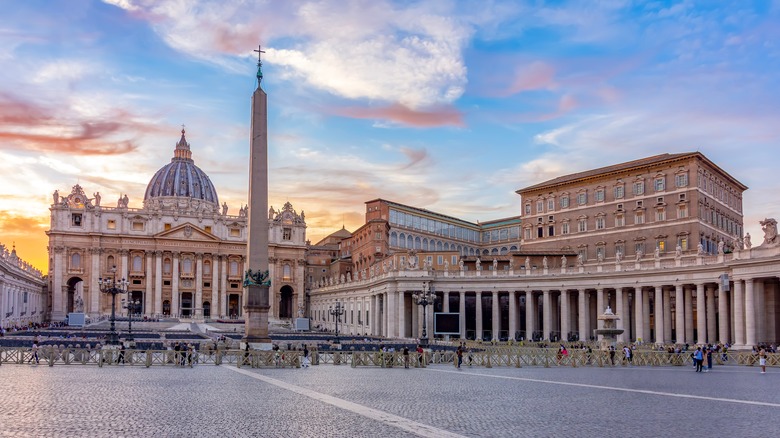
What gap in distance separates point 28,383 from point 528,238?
225 ft

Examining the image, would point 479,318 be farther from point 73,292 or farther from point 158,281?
point 73,292

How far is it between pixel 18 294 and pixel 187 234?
40.0 meters

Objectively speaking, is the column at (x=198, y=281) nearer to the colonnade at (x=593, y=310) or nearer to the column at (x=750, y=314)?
the colonnade at (x=593, y=310)

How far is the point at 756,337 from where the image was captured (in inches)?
1821

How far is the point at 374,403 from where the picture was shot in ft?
62.5

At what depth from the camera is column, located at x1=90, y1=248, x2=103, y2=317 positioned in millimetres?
117456

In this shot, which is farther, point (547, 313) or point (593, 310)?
point (593, 310)

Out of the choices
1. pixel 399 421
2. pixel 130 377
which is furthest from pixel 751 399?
pixel 130 377

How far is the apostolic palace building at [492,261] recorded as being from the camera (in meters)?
56.8

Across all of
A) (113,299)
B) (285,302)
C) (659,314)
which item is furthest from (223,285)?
(659,314)

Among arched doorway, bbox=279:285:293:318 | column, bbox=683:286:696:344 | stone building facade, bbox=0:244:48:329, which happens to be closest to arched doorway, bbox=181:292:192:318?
arched doorway, bbox=279:285:293:318

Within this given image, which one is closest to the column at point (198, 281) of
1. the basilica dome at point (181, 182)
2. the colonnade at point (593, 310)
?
the basilica dome at point (181, 182)

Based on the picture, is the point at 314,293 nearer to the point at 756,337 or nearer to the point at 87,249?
the point at 87,249

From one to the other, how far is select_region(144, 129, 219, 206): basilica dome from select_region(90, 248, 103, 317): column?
29.2 m
